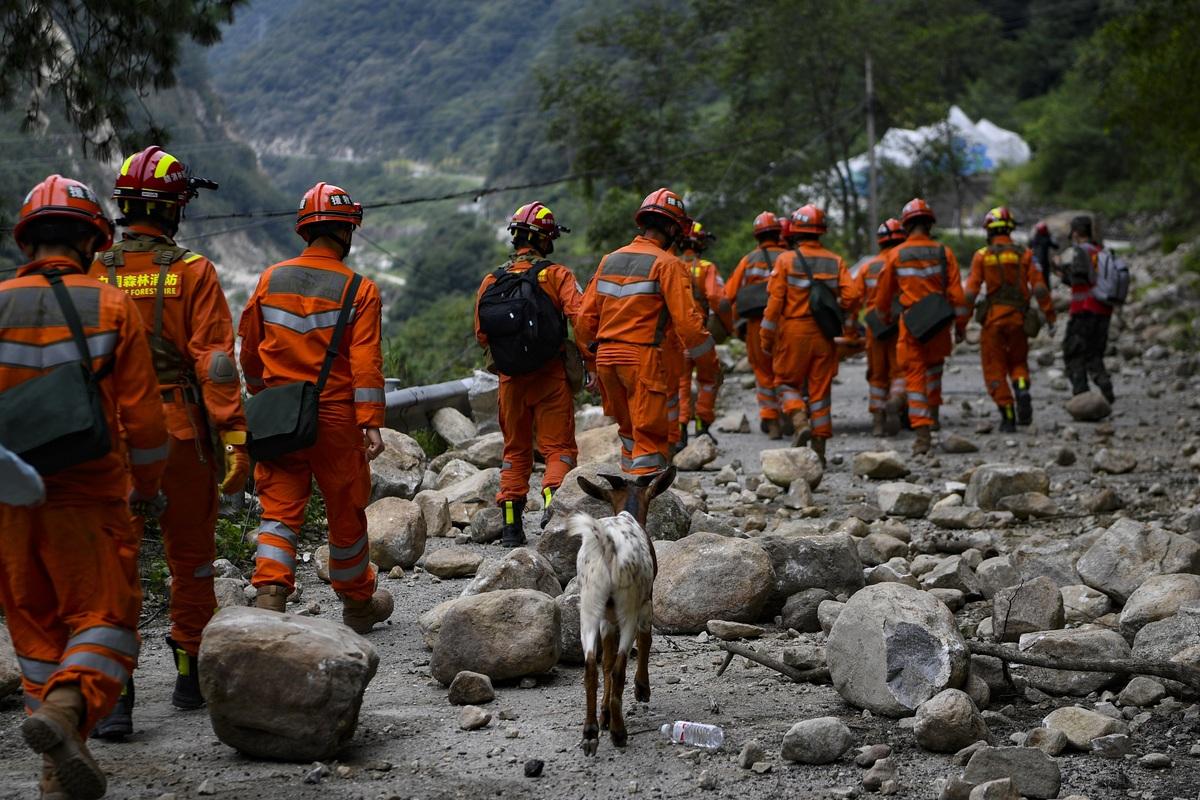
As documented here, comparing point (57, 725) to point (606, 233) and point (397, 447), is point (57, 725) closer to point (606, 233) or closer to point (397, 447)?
point (397, 447)

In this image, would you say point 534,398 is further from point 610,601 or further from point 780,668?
point 610,601

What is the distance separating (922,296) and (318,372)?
801 centimetres

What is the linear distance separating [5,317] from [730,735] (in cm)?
289

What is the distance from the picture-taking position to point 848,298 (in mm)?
11898

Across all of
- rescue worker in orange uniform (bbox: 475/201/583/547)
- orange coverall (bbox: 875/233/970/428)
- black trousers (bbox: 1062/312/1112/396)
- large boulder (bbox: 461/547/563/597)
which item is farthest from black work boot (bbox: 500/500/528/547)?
black trousers (bbox: 1062/312/1112/396)

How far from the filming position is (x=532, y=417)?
8711 mm

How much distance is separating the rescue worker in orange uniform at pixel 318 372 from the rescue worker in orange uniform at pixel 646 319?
2282 mm

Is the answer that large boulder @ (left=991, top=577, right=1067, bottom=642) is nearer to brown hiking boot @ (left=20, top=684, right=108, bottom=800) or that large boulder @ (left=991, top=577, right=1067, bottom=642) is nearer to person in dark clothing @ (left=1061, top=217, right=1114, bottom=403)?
brown hiking boot @ (left=20, top=684, right=108, bottom=800)

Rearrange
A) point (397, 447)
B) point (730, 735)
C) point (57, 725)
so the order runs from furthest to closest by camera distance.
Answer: point (397, 447)
point (730, 735)
point (57, 725)

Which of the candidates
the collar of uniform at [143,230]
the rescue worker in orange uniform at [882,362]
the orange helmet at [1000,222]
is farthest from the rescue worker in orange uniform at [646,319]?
the orange helmet at [1000,222]

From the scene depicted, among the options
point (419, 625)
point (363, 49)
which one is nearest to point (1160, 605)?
point (419, 625)

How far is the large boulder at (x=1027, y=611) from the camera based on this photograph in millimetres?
6227

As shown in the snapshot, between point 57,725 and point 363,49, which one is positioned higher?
point 363,49

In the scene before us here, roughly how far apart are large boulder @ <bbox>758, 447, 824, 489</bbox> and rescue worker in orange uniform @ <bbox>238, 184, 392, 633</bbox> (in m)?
5.35
